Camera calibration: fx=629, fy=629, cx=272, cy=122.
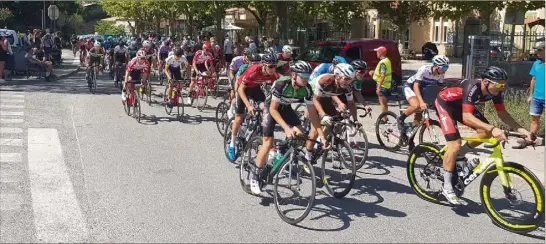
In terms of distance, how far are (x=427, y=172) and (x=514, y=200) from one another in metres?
Answer: 1.26

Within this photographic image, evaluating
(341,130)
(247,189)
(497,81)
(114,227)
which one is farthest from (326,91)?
(114,227)

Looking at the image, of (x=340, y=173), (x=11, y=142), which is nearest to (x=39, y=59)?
(x=11, y=142)

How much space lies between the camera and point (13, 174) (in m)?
8.62

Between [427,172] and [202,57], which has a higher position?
[202,57]

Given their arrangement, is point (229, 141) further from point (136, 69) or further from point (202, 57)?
point (202, 57)

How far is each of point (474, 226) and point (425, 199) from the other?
1.05 m

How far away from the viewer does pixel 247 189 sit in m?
7.82

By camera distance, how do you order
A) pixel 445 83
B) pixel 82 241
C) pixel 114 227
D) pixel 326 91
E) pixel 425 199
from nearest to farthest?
pixel 82 241
pixel 114 227
pixel 425 199
pixel 326 91
pixel 445 83

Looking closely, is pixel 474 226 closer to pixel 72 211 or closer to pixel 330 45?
pixel 72 211

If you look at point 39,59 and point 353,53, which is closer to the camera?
point 353,53

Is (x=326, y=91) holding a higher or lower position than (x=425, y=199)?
higher

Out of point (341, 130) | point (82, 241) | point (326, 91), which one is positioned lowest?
point (82, 241)

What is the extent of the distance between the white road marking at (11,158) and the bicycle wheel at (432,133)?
20.2 feet

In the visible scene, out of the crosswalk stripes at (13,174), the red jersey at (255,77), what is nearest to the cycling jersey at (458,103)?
the red jersey at (255,77)
